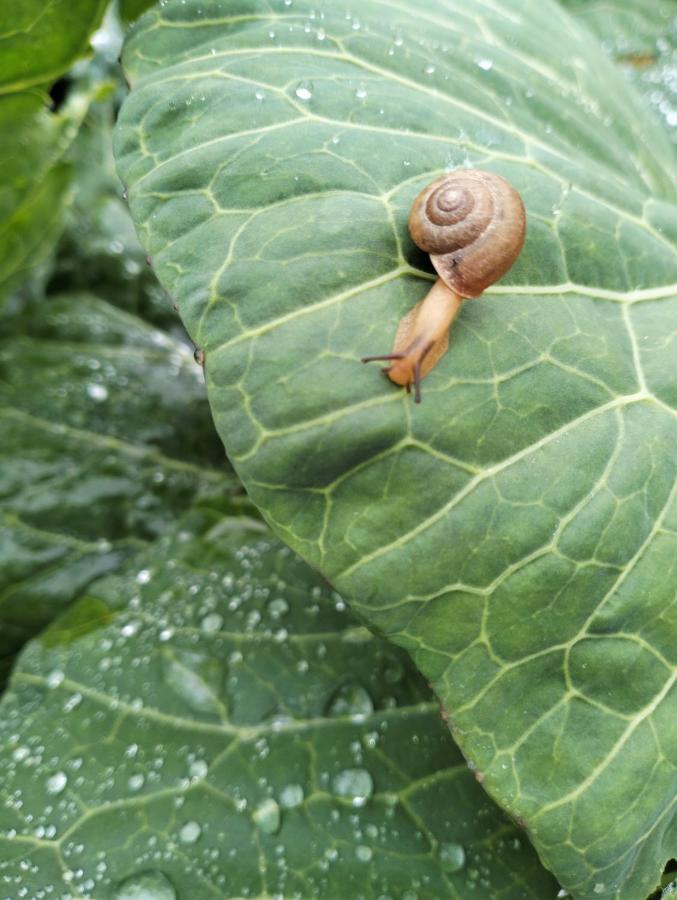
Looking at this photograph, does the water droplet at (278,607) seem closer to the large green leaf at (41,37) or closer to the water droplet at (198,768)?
the water droplet at (198,768)

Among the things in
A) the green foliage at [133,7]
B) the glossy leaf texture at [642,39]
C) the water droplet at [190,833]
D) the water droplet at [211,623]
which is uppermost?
the glossy leaf texture at [642,39]

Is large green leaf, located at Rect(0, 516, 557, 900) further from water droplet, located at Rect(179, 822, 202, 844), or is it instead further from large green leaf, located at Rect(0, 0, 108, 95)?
large green leaf, located at Rect(0, 0, 108, 95)

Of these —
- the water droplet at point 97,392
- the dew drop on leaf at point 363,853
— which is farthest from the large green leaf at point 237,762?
the water droplet at point 97,392

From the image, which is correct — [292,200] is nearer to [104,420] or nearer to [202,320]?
[202,320]

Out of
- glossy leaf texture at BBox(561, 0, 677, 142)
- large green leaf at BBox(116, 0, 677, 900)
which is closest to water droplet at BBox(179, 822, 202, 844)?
large green leaf at BBox(116, 0, 677, 900)

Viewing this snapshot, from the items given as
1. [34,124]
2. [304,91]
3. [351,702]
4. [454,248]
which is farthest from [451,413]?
[34,124]

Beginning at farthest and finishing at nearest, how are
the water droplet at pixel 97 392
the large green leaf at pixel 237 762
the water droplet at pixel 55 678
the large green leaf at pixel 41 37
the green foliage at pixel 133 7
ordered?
1. the water droplet at pixel 97 392
2. the green foliage at pixel 133 7
3. the water droplet at pixel 55 678
4. the large green leaf at pixel 41 37
5. the large green leaf at pixel 237 762

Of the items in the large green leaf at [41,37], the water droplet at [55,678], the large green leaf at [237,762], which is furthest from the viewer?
the water droplet at [55,678]
